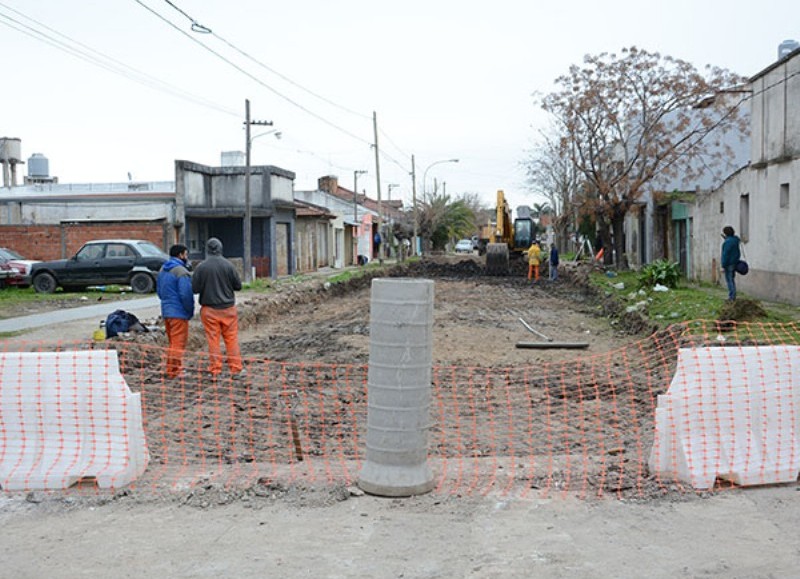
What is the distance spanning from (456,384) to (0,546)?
727cm

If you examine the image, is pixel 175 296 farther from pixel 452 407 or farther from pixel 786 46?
pixel 786 46

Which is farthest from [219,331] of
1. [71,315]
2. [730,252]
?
[730,252]

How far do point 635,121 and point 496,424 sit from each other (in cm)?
2912

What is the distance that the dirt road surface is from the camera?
4.59 m

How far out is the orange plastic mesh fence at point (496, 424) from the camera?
6.07 meters

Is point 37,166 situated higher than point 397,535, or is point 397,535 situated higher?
point 37,166

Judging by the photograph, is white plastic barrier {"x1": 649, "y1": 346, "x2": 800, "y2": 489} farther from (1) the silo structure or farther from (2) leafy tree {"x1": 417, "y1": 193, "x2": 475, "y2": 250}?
(2) leafy tree {"x1": 417, "y1": 193, "x2": 475, "y2": 250}

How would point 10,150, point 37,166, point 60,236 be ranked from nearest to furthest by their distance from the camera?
point 60,236
point 10,150
point 37,166

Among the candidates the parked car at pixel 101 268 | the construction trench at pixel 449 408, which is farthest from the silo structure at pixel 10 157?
the construction trench at pixel 449 408

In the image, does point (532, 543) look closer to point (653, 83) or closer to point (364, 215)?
point (653, 83)

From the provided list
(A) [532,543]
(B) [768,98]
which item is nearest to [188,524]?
(A) [532,543]

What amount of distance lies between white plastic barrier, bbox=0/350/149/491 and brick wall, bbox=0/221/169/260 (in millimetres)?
28096

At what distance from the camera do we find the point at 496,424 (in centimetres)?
902

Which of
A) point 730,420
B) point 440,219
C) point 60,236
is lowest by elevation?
point 730,420
